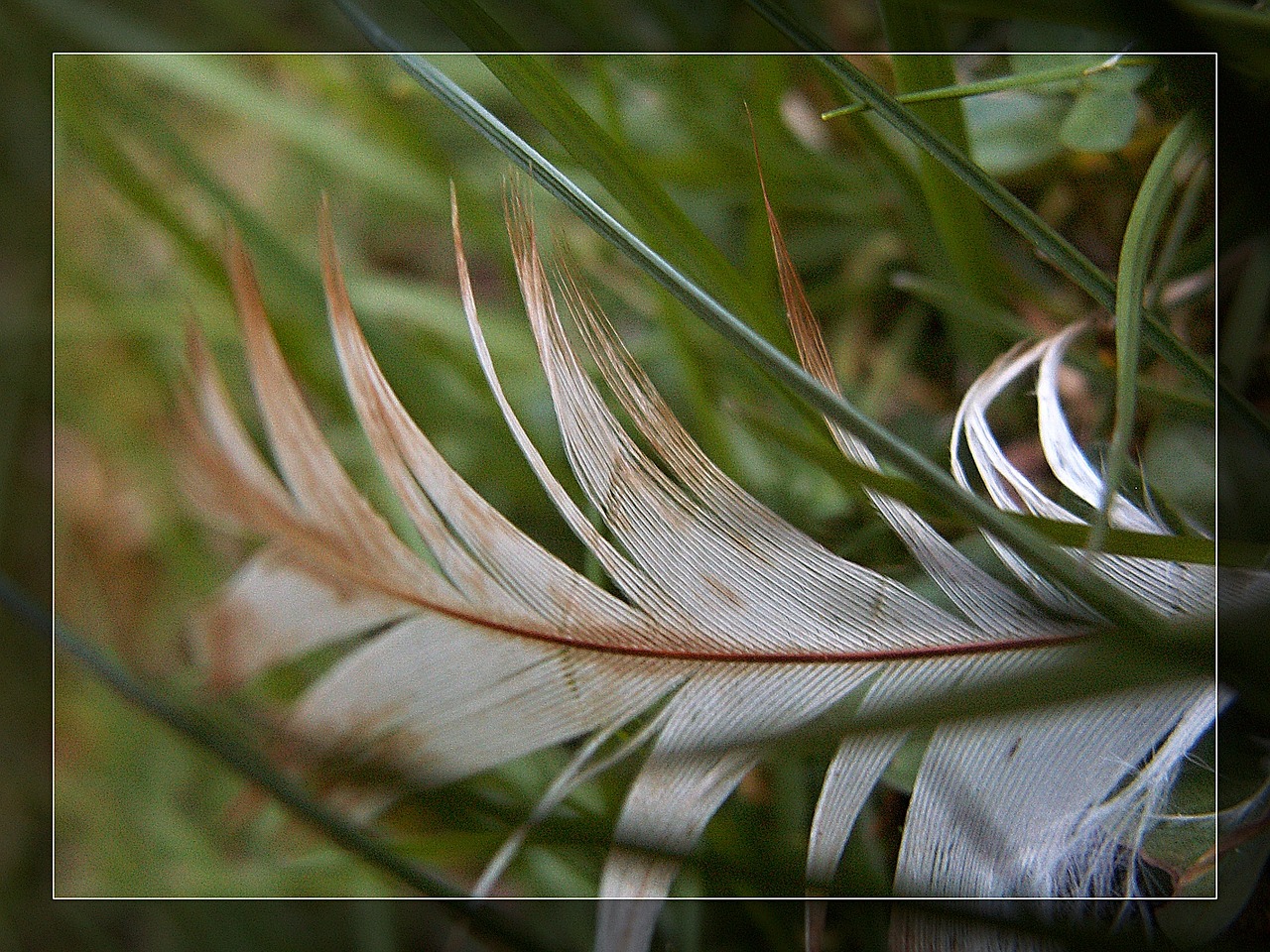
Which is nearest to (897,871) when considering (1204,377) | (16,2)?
(1204,377)

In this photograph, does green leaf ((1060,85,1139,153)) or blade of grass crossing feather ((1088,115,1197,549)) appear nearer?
blade of grass crossing feather ((1088,115,1197,549))

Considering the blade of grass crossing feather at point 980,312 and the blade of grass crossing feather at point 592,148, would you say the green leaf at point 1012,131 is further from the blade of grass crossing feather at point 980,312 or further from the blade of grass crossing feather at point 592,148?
the blade of grass crossing feather at point 592,148

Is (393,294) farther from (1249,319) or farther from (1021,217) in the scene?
(1249,319)

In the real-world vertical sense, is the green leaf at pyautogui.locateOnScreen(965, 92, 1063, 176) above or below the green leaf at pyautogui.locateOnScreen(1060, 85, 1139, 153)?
above

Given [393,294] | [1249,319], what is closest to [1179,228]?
[1249,319]

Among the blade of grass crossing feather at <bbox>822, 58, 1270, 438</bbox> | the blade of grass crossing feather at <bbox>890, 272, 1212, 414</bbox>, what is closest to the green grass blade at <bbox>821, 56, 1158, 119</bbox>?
the blade of grass crossing feather at <bbox>822, 58, 1270, 438</bbox>

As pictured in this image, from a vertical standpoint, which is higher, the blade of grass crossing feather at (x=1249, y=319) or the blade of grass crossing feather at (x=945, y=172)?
the blade of grass crossing feather at (x=945, y=172)

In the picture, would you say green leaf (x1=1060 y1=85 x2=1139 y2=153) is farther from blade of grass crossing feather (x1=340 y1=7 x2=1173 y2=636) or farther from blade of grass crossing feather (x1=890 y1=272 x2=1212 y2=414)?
blade of grass crossing feather (x1=340 y1=7 x2=1173 y2=636)

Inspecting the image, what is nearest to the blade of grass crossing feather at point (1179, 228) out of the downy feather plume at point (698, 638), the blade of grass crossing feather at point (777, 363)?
the downy feather plume at point (698, 638)
